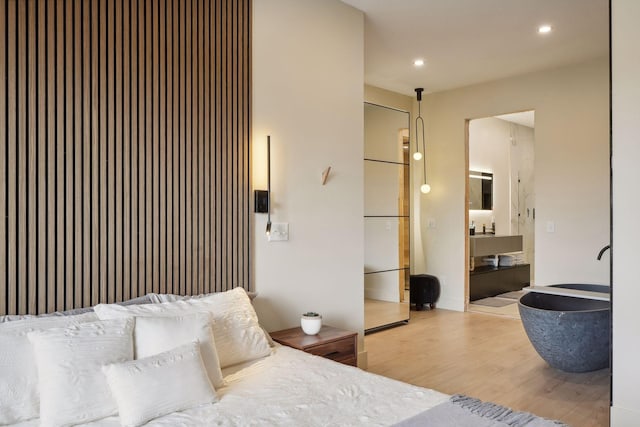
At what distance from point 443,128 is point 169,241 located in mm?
4624

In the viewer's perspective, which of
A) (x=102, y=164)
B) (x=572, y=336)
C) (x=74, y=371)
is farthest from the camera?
(x=572, y=336)

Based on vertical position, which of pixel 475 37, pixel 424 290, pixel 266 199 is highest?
pixel 475 37

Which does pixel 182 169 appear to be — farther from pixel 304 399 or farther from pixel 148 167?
pixel 304 399

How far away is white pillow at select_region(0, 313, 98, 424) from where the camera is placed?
1.80 m

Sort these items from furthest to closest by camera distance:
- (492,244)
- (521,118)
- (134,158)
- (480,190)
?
(521,118) < (480,190) < (492,244) < (134,158)

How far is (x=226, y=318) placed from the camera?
8.21 ft

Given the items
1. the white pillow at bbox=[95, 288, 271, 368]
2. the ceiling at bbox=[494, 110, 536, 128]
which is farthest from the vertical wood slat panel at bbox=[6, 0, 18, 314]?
the ceiling at bbox=[494, 110, 536, 128]

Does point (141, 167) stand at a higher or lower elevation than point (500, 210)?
higher

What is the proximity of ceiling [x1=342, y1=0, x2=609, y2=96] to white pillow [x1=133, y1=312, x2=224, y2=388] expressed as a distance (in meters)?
2.71

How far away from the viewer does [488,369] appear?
397 centimetres

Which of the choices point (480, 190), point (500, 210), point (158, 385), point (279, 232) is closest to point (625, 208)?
point (279, 232)

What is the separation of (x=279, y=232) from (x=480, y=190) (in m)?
5.65

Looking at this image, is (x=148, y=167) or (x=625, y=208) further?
(x=625, y=208)

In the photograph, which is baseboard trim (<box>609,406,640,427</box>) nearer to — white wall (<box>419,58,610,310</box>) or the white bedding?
the white bedding
